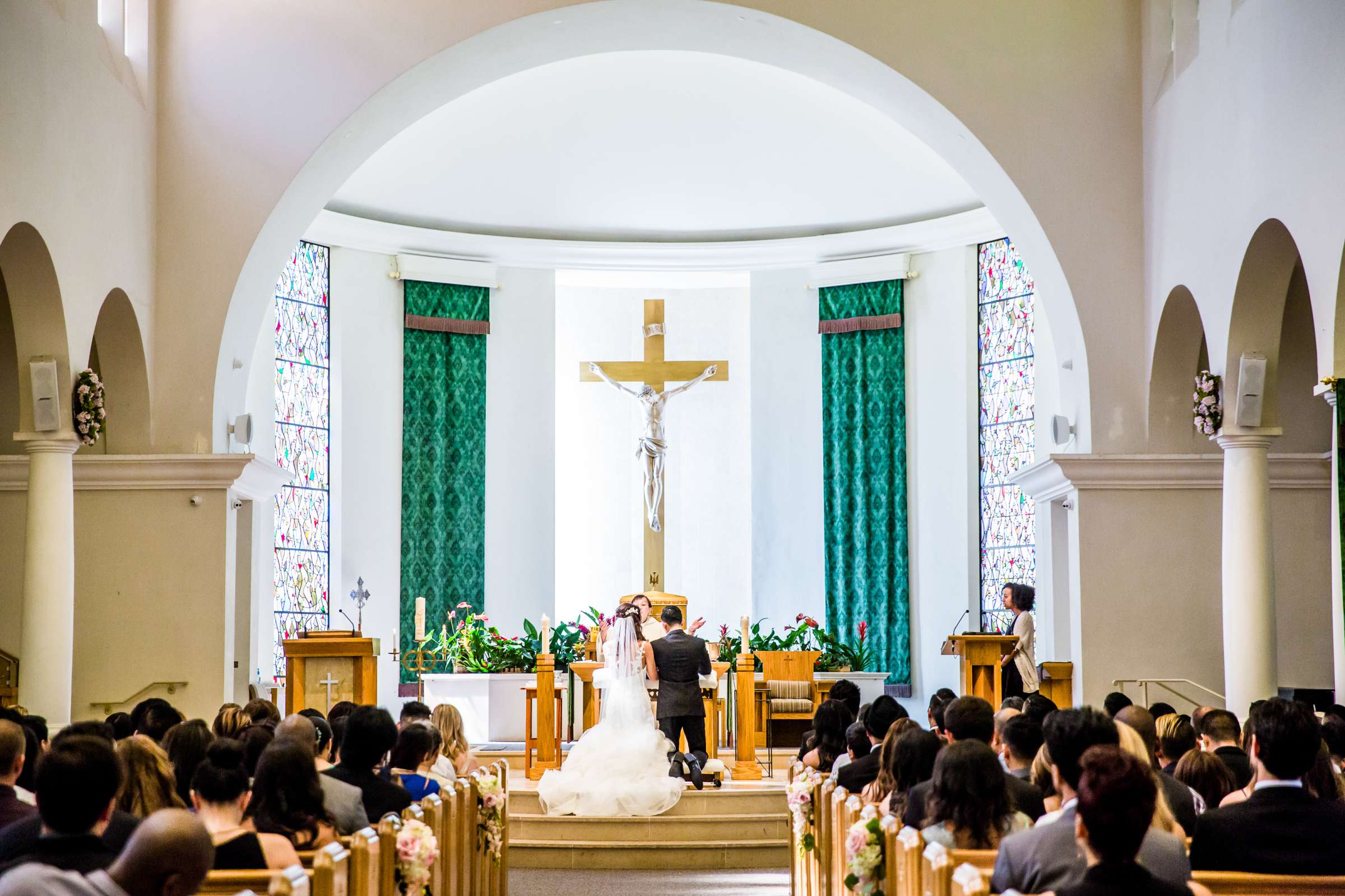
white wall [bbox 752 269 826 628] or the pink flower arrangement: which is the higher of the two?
white wall [bbox 752 269 826 628]

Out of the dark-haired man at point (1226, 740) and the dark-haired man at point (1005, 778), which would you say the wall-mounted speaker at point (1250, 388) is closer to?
the dark-haired man at point (1226, 740)

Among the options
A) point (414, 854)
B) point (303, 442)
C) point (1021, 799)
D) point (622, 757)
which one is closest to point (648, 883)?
point (622, 757)

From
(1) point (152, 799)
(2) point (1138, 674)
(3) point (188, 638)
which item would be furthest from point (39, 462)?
(2) point (1138, 674)

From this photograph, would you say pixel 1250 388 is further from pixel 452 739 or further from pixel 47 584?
pixel 47 584

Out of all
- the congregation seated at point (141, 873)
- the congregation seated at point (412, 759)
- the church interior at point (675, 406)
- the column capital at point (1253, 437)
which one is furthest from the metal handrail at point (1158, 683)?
the congregation seated at point (141, 873)

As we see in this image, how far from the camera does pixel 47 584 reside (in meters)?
9.08

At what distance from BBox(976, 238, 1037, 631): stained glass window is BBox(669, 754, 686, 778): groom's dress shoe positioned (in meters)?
5.52

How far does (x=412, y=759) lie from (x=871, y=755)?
197 centimetres

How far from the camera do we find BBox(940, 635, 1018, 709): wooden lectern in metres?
10.1

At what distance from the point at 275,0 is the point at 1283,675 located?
867 cm

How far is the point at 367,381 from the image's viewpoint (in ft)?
50.2

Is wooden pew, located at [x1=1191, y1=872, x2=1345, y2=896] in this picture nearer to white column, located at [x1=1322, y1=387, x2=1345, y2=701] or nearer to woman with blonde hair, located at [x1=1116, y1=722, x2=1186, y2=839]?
woman with blonde hair, located at [x1=1116, y1=722, x2=1186, y2=839]

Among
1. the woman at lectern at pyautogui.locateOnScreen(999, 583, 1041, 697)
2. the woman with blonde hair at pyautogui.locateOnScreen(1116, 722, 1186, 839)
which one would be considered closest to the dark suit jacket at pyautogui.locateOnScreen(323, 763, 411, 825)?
the woman with blonde hair at pyautogui.locateOnScreen(1116, 722, 1186, 839)

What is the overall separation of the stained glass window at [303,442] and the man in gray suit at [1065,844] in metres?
11.5
